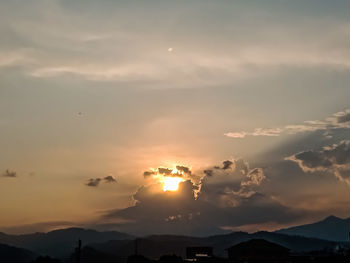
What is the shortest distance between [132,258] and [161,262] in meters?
15.1

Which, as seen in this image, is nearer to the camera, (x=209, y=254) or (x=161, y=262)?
(x=161, y=262)

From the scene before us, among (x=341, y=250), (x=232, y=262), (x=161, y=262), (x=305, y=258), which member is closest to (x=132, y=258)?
(x=161, y=262)

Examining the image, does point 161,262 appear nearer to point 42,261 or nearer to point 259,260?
point 259,260

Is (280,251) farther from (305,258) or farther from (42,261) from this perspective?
(42,261)

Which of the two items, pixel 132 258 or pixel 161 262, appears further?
pixel 132 258

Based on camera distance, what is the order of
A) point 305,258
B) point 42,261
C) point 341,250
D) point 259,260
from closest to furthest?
point 305,258 → point 259,260 → point 42,261 → point 341,250

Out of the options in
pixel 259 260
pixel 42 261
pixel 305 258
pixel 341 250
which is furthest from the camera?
pixel 341 250

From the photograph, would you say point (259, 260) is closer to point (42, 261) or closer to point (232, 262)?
point (232, 262)

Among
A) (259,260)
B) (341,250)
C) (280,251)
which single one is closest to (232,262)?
(259,260)

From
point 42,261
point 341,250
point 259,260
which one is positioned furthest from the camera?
point 341,250

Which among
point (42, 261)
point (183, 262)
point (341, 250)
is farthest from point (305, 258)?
point (42, 261)

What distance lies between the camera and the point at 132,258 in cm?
11019

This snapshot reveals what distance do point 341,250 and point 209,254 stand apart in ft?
97.9

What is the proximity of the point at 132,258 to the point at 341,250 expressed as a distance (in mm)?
47133
